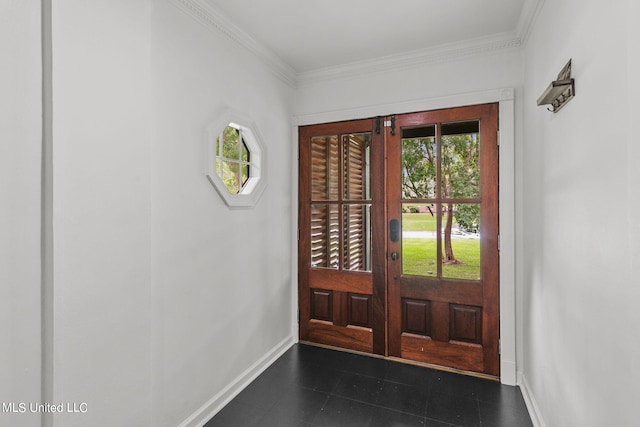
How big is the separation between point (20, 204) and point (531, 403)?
2.89 meters

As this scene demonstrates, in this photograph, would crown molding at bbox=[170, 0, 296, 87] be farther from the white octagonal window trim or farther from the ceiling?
the white octagonal window trim

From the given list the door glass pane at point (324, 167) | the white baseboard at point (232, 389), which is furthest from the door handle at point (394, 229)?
the white baseboard at point (232, 389)

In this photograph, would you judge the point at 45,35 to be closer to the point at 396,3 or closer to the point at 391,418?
the point at 396,3

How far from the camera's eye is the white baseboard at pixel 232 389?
1954 millimetres

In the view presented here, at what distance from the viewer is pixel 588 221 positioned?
3.98 ft

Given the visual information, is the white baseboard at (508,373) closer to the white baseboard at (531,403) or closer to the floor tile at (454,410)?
the white baseboard at (531,403)

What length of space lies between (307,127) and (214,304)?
1.83 meters

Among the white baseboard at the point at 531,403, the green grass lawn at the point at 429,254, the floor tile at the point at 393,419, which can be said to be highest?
the green grass lawn at the point at 429,254

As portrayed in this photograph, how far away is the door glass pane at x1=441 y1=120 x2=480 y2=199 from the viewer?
8.34 ft

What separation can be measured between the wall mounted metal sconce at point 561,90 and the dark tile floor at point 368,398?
186cm

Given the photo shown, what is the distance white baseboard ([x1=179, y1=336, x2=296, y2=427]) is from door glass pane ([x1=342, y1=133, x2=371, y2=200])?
1.52 m

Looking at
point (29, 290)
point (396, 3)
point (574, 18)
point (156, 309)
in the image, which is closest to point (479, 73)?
point (396, 3)

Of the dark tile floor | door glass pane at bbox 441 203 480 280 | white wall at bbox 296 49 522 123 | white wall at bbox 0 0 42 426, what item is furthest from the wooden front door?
white wall at bbox 0 0 42 426

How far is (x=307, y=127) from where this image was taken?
3100mm
